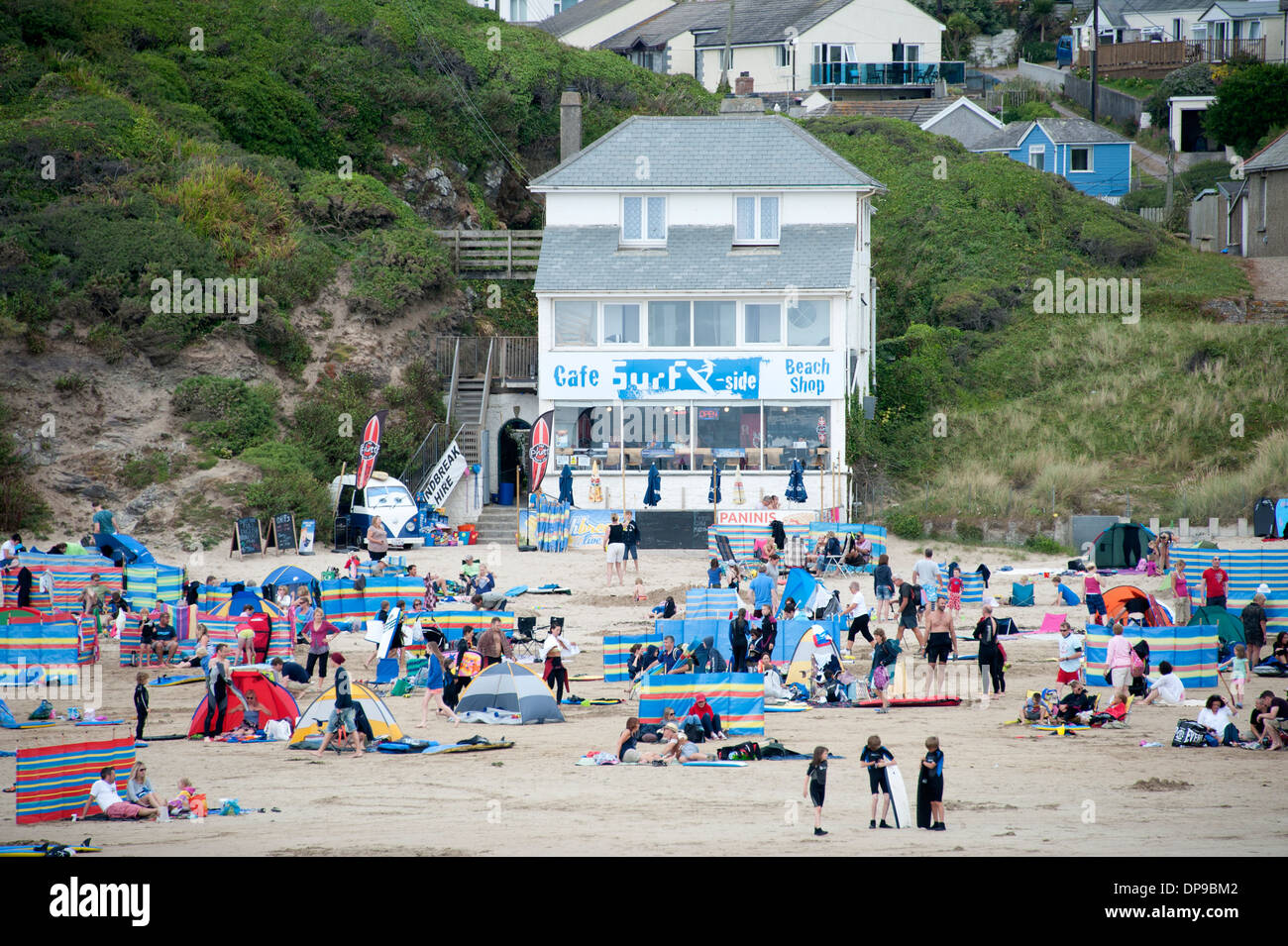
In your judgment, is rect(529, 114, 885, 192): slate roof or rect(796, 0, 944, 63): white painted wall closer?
rect(529, 114, 885, 192): slate roof

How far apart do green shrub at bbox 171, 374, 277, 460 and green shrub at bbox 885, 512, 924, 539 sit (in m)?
14.9

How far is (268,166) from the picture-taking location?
135 ft

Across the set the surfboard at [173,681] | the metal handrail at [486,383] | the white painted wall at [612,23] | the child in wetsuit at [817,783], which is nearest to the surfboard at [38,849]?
the child in wetsuit at [817,783]

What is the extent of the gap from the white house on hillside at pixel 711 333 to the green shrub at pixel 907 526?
8.91ft

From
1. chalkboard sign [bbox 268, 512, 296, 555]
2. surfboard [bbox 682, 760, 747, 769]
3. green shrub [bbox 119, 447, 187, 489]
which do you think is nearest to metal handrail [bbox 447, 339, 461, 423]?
chalkboard sign [bbox 268, 512, 296, 555]

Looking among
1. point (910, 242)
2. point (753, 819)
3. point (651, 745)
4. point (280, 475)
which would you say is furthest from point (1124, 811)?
point (910, 242)

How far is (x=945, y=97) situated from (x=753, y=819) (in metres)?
54.8

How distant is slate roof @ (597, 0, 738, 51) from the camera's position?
68500 millimetres

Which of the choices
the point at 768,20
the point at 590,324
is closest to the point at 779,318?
the point at 590,324

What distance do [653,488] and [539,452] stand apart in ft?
9.89

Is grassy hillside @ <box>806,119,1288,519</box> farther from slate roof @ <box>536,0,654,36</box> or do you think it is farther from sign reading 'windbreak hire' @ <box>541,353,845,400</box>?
slate roof @ <box>536,0,654,36</box>

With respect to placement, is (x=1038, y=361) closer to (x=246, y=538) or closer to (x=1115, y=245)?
(x=1115, y=245)

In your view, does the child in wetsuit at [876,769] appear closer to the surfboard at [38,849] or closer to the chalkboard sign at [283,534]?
the surfboard at [38,849]

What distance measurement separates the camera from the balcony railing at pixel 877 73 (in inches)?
2510
